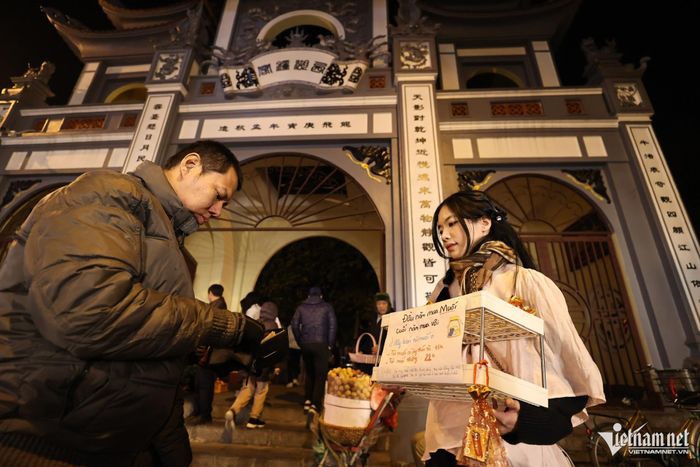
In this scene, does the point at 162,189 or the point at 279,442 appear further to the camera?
the point at 279,442

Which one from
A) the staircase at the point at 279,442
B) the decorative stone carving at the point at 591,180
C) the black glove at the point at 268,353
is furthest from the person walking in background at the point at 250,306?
the decorative stone carving at the point at 591,180

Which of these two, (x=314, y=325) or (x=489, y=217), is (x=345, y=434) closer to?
(x=489, y=217)

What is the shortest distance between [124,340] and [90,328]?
0.08 meters

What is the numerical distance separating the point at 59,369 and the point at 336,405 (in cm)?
123

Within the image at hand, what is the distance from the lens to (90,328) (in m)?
0.82

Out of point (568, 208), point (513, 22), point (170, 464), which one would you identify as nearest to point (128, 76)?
point (513, 22)

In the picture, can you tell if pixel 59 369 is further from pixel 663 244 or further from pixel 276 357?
pixel 663 244

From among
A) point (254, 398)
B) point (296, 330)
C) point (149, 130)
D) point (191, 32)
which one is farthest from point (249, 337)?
point (191, 32)

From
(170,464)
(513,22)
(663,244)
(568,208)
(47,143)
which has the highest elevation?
(513,22)

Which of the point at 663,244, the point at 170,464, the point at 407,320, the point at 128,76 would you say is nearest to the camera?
the point at 407,320

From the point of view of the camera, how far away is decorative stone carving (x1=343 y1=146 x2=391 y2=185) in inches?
199

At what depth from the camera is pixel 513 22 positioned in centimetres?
658

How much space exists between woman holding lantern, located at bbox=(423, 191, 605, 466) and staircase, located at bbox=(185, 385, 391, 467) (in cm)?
211

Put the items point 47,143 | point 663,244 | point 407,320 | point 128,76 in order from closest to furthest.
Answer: point 407,320
point 663,244
point 47,143
point 128,76
